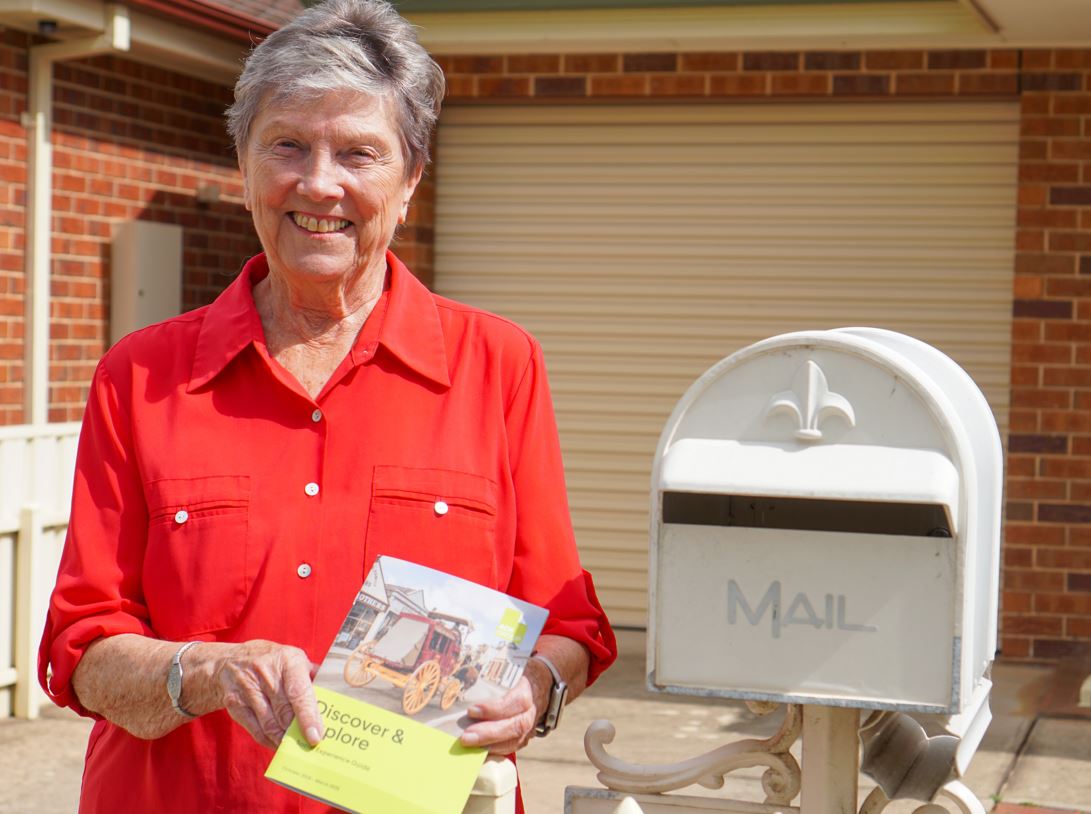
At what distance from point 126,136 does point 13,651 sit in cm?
288

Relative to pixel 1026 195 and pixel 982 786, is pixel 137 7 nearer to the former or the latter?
pixel 1026 195

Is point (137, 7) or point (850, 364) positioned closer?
point (850, 364)

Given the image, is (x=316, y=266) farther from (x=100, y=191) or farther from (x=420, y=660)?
(x=100, y=191)

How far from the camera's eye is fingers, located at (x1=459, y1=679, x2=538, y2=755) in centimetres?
206

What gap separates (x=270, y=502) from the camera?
226 cm

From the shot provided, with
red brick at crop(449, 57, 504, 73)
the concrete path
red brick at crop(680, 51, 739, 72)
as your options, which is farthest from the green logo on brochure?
red brick at crop(449, 57, 504, 73)

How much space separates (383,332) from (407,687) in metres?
0.57

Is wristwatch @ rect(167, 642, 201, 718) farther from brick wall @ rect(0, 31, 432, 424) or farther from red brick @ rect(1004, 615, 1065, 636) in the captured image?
red brick @ rect(1004, 615, 1065, 636)

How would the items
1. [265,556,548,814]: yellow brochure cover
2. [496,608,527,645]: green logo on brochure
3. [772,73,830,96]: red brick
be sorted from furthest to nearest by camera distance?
[772,73,830,96]: red brick, [496,608,527,645]: green logo on brochure, [265,556,548,814]: yellow brochure cover

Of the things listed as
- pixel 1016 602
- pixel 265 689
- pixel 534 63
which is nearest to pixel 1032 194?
pixel 1016 602

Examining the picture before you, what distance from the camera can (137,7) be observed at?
7.36 meters

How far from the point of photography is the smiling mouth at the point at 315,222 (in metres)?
2.29

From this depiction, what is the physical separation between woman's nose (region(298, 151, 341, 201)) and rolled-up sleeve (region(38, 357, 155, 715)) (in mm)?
413

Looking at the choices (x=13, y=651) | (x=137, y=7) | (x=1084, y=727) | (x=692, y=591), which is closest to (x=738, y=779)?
(x=1084, y=727)
